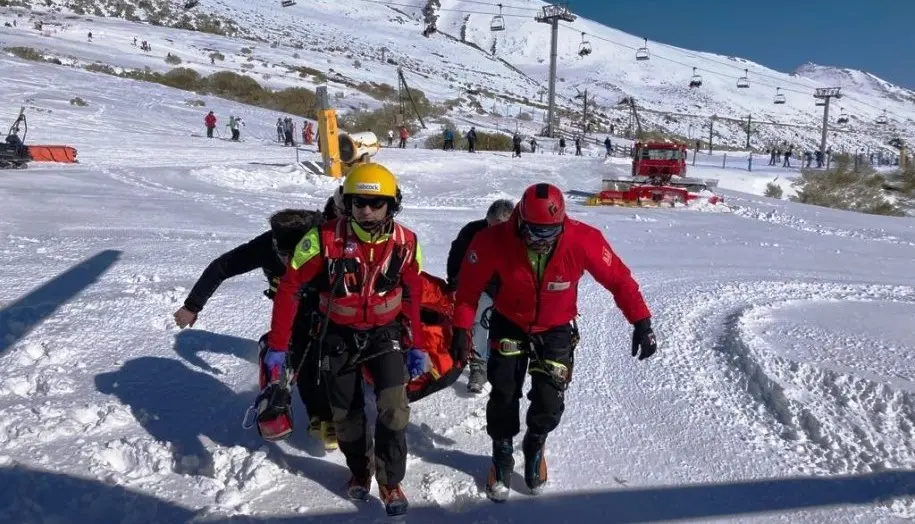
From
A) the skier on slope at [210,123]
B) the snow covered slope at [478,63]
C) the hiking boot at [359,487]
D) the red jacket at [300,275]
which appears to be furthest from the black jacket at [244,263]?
the snow covered slope at [478,63]

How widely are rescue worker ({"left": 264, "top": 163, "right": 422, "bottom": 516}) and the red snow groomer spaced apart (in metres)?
14.7

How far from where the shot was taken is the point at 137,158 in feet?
56.9

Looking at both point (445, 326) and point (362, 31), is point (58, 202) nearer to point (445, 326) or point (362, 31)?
point (445, 326)

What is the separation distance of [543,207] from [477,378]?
2056 mm

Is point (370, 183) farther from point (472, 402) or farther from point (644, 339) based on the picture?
point (472, 402)

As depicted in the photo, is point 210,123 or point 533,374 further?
point 210,123

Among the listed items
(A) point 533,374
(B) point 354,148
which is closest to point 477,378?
(A) point 533,374

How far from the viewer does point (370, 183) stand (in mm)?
3203

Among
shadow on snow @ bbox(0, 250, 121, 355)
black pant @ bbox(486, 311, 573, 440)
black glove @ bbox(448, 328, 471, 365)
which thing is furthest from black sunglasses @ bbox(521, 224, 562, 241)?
shadow on snow @ bbox(0, 250, 121, 355)

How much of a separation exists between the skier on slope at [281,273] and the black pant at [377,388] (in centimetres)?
32

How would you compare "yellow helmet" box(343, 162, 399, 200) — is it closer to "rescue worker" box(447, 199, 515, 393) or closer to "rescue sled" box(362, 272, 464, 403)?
"rescue sled" box(362, 272, 464, 403)

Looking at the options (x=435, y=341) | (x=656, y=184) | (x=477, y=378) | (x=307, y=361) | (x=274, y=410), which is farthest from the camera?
Result: (x=656, y=184)

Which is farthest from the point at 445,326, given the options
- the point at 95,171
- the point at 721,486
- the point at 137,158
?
the point at 137,158

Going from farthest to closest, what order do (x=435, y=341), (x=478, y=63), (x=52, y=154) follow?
(x=478, y=63) → (x=52, y=154) → (x=435, y=341)
